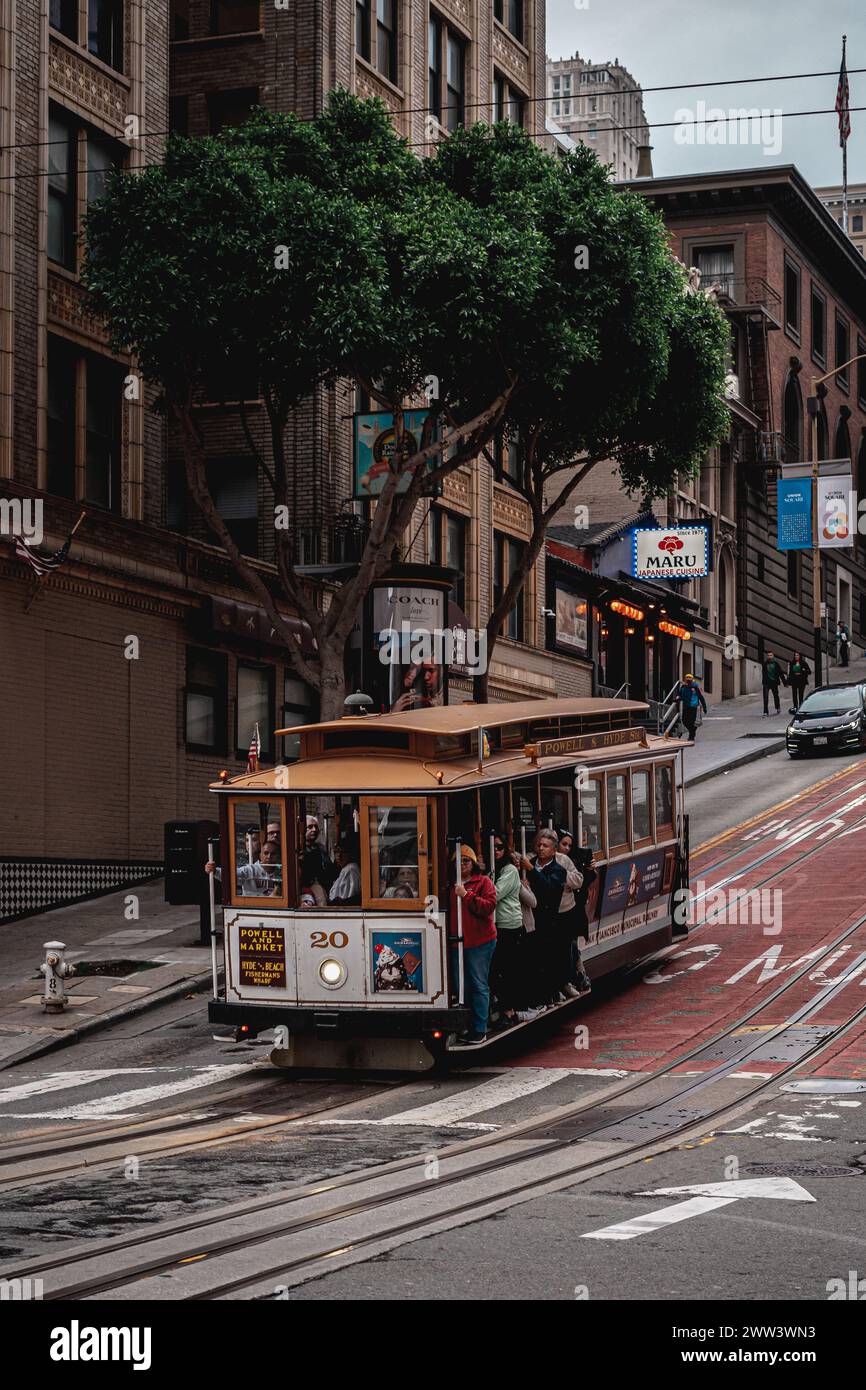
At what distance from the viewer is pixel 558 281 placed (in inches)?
1035

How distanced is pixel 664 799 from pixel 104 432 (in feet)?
44.2

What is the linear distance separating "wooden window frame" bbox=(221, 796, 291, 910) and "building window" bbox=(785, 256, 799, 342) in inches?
2409

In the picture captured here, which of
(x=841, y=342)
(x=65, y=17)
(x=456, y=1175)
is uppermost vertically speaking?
(x=841, y=342)

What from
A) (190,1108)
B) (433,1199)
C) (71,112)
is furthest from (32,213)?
(433,1199)

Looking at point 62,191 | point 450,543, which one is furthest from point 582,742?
point 450,543

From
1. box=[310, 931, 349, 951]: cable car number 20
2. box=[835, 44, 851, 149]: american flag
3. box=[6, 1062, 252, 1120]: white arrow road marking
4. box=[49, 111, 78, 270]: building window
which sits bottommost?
box=[6, 1062, 252, 1120]: white arrow road marking

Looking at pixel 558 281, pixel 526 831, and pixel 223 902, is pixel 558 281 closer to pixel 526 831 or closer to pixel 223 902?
pixel 526 831

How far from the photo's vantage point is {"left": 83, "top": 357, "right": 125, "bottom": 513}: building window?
2957cm

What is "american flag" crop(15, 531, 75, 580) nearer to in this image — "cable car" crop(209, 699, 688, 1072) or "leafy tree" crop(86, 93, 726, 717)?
"leafy tree" crop(86, 93, 726, 717)

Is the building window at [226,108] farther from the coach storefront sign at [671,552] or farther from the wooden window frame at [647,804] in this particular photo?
the wooden window frame at [647,804]

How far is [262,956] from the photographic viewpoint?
15.7 meters

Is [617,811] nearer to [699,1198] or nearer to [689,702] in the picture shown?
[699,1198]

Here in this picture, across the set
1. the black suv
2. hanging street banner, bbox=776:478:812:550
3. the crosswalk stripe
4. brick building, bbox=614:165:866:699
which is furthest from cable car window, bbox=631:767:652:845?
brick building, bbox=614:165:866:699
